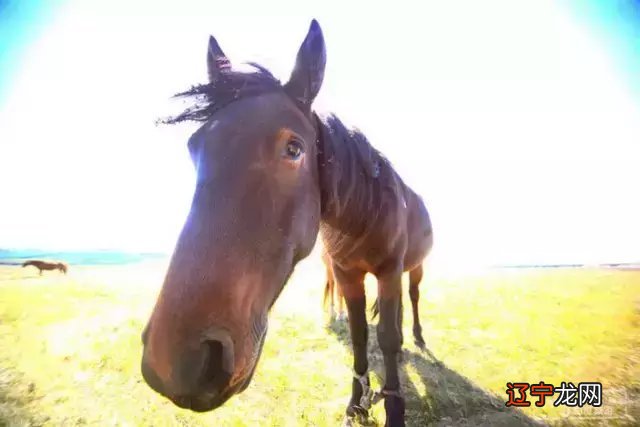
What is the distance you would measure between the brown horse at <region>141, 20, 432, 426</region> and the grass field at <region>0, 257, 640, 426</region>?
28cm

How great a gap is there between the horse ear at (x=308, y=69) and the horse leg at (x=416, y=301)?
5192 millimetres

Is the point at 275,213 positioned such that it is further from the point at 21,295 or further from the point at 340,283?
the point at 21,295

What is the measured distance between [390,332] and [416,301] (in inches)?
134

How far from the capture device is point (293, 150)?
6.26 ft

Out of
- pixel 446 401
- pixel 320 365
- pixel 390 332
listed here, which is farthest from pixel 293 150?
pixel 320 365

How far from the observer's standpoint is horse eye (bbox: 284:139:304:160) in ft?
6.16

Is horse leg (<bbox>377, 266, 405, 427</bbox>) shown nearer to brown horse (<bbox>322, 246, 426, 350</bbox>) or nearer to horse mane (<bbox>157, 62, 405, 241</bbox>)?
horse mane (<bbox>157, 62, 405, 241</bbox>)

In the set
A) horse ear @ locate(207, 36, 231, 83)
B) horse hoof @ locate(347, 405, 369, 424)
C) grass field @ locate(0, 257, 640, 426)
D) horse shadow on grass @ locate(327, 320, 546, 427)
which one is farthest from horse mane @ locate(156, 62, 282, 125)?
horse shadow on grass @ locate(327, 320, 546, 427)

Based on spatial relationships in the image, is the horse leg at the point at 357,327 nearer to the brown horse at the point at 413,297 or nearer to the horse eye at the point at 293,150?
the horse eye at the point at 293,150

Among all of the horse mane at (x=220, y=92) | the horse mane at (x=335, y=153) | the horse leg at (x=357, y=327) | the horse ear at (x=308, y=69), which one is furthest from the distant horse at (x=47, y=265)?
the horse ear at (x=308, y=69)

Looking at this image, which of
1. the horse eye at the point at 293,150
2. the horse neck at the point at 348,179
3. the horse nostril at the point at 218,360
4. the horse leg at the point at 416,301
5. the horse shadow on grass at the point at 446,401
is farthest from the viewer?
the horse leg at the point at 416,301

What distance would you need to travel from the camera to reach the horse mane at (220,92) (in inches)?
77.7

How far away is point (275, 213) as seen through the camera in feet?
5.49

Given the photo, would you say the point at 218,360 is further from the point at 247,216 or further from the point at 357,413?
the point at 357,413
